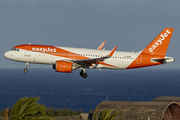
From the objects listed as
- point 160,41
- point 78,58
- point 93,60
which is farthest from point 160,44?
point 78,58

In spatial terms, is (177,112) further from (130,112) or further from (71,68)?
(71,68)

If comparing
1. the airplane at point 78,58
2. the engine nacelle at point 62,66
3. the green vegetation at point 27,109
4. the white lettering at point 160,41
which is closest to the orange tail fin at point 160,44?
the white lettering at point 160,41

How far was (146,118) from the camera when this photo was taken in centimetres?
3847

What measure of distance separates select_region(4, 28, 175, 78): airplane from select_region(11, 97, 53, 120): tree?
22.9 meters

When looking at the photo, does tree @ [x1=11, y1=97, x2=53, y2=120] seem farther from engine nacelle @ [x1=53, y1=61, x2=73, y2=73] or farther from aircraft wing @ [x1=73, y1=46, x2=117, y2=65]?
aircraft wing @ [x1=73, y1=46, x2=117, y2=65]

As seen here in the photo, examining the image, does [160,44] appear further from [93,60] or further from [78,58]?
[78,58]

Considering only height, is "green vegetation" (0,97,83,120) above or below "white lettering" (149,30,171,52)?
below

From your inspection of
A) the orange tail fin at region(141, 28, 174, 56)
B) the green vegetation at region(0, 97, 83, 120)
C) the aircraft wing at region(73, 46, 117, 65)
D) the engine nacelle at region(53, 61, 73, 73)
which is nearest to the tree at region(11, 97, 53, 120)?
the green vegetation at region(0, 97, 83, 120)

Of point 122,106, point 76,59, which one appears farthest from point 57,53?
point 122,106

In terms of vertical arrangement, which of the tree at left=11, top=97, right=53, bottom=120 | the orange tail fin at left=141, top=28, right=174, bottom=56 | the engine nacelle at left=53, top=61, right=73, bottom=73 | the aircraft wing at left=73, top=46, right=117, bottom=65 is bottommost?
the tree at left=11, top=97, right=53, bottom=120

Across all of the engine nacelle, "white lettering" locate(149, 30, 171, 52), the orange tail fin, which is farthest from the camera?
"white lettering" locate(149, 30, 171, 52)

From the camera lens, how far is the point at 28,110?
94.7ft

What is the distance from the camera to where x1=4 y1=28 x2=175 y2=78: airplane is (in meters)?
52.8

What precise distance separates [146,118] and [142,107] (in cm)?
180
